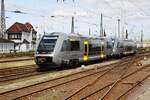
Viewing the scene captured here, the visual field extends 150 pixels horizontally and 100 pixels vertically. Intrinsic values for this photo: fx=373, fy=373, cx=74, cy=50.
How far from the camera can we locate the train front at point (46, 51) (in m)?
26.4

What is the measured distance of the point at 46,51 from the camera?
26.6 metres

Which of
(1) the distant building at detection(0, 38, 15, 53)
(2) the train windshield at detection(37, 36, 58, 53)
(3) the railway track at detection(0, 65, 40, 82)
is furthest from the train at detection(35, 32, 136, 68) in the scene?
(1) the distant building at detection(0, 38, 15, 53)

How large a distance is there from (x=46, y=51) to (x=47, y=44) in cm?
68

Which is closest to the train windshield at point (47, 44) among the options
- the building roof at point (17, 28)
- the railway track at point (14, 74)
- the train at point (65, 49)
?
the train at point (65, 49)

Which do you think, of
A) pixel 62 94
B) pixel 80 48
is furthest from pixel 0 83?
pixel 80 48

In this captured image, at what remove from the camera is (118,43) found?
164ft

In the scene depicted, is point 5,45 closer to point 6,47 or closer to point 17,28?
point 6,47

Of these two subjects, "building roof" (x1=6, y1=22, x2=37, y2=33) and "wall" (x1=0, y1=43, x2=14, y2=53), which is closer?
"wall" (x1=0, y1=43, x2=14, y2=53)

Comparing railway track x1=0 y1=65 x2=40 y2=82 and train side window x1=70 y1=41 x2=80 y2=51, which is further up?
train side window x1=70 y1=41 x2=80 y2=51

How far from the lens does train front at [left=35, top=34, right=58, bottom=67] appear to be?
2636 cm

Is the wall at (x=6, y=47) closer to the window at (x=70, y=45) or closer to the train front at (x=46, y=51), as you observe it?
the window at (x=70, y=45)

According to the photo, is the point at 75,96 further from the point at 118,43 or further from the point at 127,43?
the point at 127,43

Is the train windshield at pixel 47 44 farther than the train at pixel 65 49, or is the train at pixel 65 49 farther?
the train windshield at pixel 47 44

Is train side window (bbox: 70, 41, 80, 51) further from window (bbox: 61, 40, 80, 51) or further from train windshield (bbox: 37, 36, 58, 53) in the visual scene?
train windshield (bbox: 37, 36, 58, 53)
